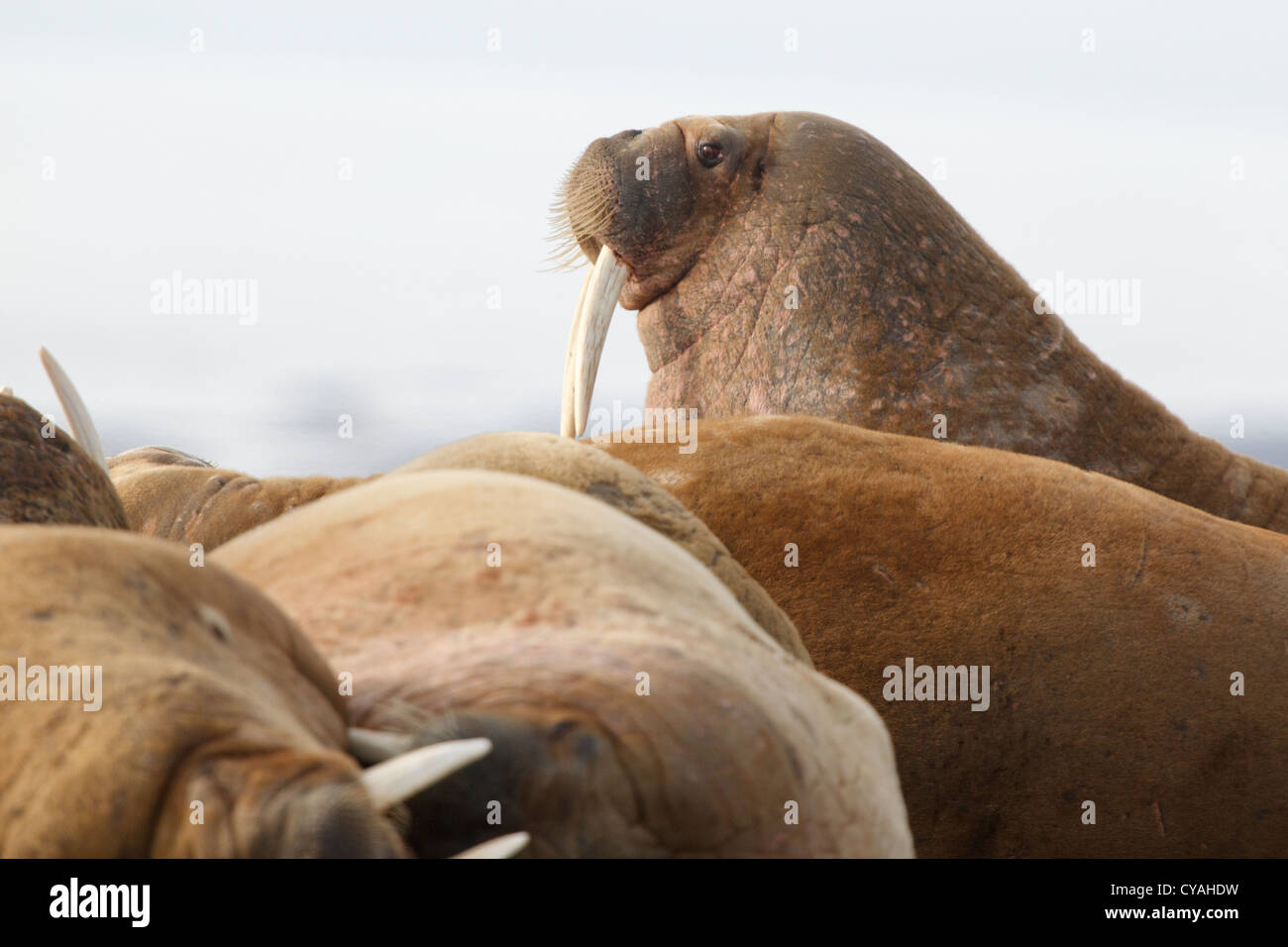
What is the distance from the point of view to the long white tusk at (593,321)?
5660 millimetres

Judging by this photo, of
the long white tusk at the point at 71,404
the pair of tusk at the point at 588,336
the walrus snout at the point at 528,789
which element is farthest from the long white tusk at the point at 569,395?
the walrus snout at the point at 528,789

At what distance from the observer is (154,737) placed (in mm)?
1335

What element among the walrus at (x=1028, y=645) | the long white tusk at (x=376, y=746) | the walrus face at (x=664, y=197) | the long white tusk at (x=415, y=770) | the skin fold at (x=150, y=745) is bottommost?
the walrus at (x=1028, y=645)

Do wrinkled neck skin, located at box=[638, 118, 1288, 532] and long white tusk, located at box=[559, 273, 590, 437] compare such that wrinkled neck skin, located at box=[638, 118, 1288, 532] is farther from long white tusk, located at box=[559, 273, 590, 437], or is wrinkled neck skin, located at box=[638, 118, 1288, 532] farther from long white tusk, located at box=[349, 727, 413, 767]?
long white tusk, located at box=[349, 727, 413, 767]

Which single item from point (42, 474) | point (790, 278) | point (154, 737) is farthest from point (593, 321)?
point (154, 737)

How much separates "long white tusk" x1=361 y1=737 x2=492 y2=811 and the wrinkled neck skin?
4220mm

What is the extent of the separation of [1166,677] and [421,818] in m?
2.90

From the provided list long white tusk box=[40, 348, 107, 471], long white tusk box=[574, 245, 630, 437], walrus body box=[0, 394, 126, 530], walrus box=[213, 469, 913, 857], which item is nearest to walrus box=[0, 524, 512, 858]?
walrus box=[213, 469, 913, 857]

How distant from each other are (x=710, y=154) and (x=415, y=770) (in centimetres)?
513

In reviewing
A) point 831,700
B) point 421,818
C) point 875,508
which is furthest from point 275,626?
point 875,508

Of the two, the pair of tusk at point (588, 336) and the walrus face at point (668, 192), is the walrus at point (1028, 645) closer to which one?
the pair of tusk at point (588, 336)

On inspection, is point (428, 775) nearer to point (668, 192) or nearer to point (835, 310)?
point (835, 310)

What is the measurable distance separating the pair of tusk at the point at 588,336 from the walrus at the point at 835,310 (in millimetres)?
10
